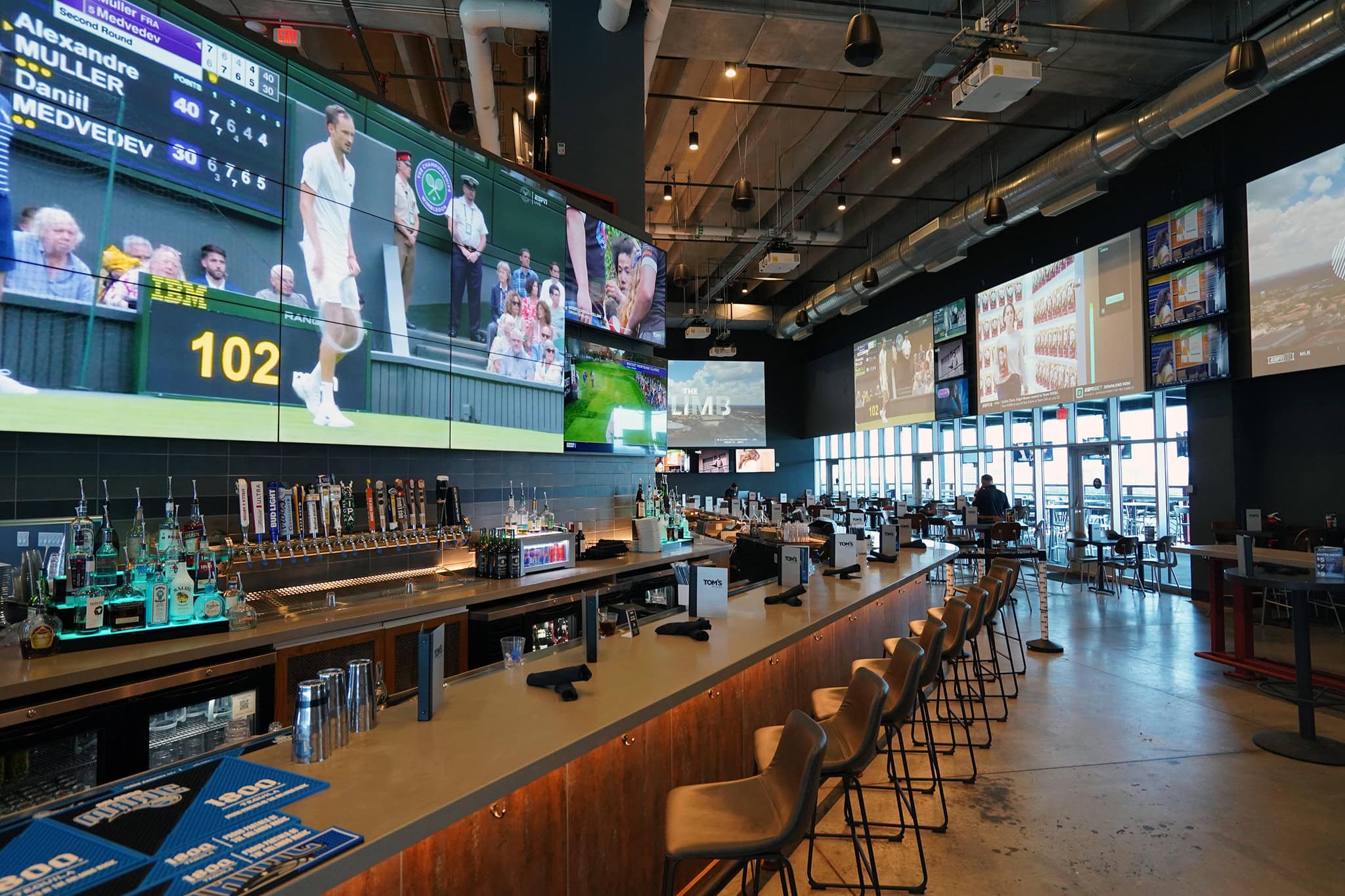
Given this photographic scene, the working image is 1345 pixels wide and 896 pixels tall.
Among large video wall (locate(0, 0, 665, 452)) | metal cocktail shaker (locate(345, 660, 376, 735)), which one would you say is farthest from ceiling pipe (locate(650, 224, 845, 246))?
metal cocktail shaker (locate(345, 660, 376, 735))

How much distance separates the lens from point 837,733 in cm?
271

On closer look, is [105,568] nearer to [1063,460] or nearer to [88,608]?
[88,608]

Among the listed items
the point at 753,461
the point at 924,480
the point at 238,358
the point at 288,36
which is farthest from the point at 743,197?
the point at 753,461

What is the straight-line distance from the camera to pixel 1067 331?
10.4 meters

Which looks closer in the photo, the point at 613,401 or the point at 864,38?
the point at 864,38

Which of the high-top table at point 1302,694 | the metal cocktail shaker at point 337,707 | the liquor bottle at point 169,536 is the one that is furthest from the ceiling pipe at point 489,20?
the high-top table at point 1302,694

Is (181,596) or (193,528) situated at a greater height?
(193,528)

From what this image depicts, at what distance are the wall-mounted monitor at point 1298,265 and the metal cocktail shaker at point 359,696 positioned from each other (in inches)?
350

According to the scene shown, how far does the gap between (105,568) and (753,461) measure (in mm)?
16798

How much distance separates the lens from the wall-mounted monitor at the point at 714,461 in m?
18.8

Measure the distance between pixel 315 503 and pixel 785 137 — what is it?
28.7 feet

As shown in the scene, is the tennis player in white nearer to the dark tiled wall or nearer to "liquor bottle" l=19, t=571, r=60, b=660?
the dark tiled wall

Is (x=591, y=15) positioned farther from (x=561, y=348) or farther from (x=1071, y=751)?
(x=1071, y=751)

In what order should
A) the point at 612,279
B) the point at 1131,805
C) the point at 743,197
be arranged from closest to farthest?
1. the point at 1131,805
2. the point at 612,279
3. the point at 743,197
